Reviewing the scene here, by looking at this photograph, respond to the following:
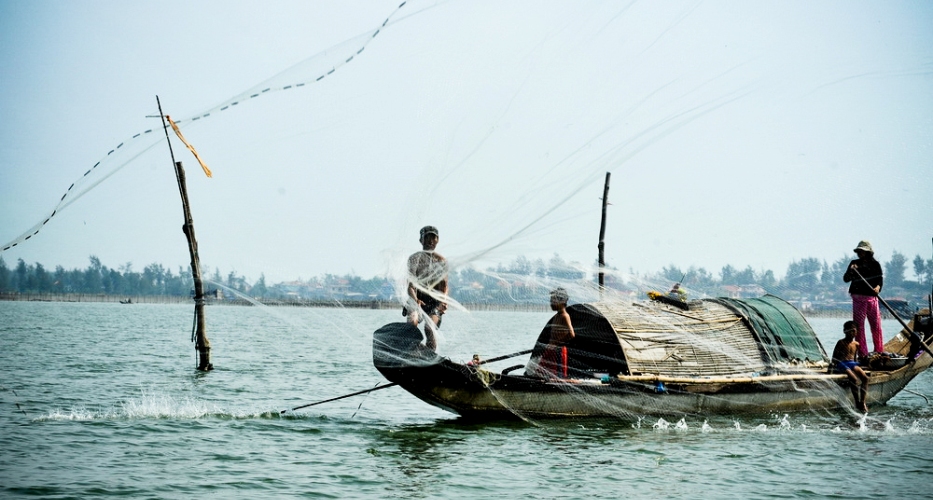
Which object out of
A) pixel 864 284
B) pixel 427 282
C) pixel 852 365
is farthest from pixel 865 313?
pixel 427 282

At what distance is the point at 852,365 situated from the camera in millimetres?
16016

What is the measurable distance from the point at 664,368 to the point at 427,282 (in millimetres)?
5031

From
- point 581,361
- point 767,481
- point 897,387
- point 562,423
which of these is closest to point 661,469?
point 767,481

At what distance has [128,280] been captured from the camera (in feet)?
305

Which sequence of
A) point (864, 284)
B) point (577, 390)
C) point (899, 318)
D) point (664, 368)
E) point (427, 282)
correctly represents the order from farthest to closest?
point (864, 284), point (899, 318), point (664, 368), point (577, 390), point (427, 282)

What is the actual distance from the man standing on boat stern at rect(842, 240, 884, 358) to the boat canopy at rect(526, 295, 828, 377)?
1.16m

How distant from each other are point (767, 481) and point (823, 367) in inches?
249

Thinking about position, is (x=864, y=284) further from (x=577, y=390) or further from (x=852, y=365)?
(x=577, y=390)

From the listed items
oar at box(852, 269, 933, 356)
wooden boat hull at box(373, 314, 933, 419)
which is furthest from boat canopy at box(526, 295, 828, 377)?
oar at box(852, 269, 933, 356)

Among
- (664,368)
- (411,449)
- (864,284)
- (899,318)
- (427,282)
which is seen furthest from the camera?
(864,284)

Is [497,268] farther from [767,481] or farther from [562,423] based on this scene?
[767,481]

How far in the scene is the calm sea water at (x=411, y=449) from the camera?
10.6 metres

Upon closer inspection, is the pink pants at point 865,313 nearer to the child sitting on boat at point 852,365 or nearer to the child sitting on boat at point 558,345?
the child sitting on boat at point 852,365

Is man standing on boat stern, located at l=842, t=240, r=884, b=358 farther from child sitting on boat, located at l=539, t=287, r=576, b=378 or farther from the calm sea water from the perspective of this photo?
child sitting on boat, located at l=539, t=287, r=576, b=378
